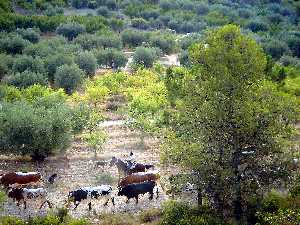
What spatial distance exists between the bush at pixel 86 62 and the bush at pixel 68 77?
478 centimetres

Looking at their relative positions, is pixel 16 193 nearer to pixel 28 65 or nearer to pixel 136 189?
pixel 136 189

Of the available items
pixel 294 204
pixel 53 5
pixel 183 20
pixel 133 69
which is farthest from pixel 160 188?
pixel 53 5

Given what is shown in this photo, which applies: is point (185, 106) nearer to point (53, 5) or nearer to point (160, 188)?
point (160, 188)

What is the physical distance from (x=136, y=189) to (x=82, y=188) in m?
2.50

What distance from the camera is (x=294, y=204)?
64.8 feet

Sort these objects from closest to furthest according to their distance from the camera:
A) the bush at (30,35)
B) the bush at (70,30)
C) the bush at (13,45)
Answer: the bush at (13,45), the bush at (30,35), the bush at (70,30)

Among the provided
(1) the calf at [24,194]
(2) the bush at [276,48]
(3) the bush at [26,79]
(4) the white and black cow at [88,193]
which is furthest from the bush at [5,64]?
(2) the bush at [276,48]

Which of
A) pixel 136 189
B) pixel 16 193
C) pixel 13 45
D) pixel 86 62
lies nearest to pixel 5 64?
pixel 86 62

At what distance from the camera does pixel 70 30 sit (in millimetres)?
62688

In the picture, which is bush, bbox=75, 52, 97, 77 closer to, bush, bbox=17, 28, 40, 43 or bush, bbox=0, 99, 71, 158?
bush, bbox=17, 28, 40, 43

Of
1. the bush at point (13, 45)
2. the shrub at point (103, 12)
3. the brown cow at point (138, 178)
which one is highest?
the brown cow at point (138, 178)

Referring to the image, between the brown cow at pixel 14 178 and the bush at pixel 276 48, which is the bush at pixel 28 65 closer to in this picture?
the brown cow at pixel 14 178

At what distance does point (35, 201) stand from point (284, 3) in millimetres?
76479

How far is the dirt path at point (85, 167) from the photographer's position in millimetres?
21555
